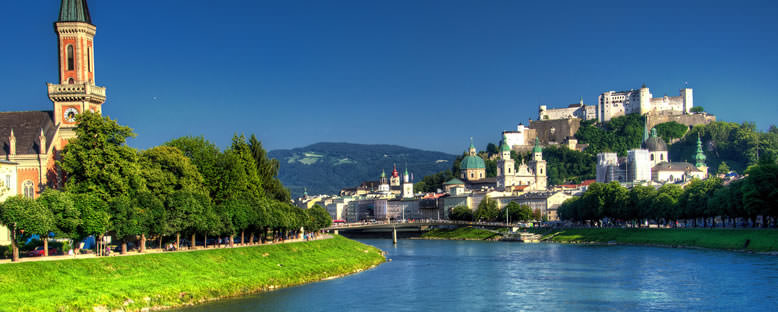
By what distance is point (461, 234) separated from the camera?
13188cm

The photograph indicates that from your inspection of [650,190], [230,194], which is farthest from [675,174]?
[230,194]

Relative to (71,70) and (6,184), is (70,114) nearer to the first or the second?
(71,70)

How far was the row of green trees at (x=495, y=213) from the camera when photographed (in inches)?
5595

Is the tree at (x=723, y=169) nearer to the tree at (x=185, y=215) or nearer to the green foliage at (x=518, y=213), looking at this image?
the green foliage at (x=518, y=213)

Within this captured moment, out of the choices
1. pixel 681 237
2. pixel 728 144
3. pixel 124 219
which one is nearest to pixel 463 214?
pixel 728 144

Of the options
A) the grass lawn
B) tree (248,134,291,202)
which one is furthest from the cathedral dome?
tree (248,134,291,202)

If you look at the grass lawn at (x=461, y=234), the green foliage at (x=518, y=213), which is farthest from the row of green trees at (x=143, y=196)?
the green foliage at (x=518, y=213)

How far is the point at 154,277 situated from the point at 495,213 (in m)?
109

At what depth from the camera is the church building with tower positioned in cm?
5812

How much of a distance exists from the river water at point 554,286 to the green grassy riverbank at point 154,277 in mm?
1600

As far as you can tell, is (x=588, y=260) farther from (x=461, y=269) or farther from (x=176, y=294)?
(x=176, y=294)

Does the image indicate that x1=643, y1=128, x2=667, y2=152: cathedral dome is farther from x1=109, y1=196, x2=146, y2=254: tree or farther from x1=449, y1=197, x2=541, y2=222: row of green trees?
x1=109, y1=196, x2=146, y2=254: tree

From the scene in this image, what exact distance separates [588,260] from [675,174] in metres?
102

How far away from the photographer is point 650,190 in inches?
4080
